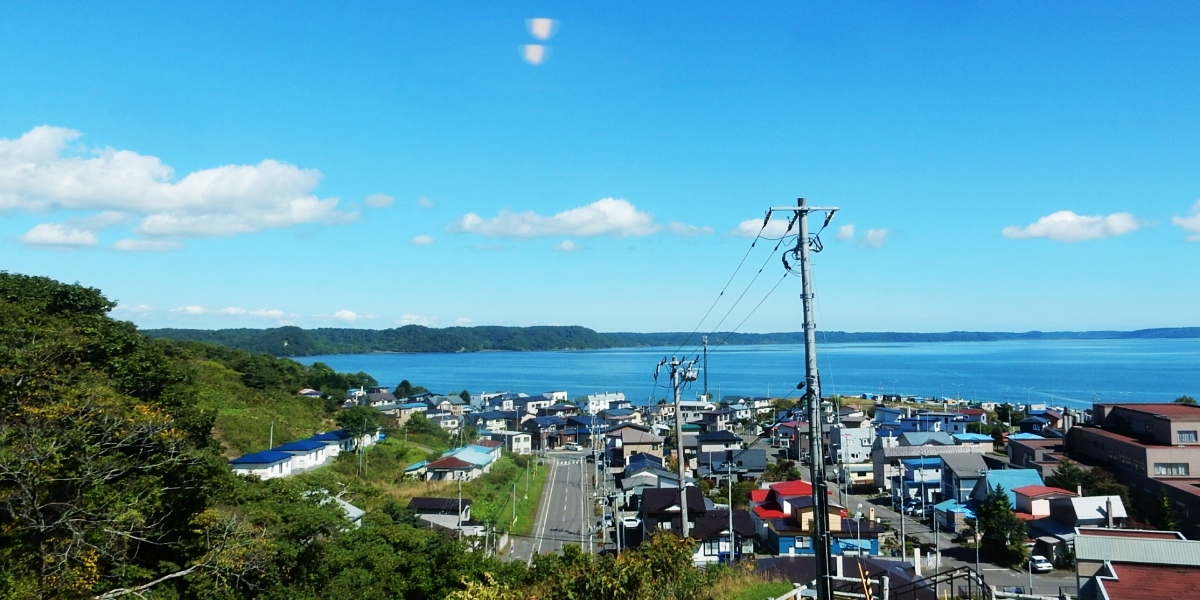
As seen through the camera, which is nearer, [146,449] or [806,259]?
[806,259]

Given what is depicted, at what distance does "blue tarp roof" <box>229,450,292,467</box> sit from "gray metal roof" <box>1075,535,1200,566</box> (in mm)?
14314

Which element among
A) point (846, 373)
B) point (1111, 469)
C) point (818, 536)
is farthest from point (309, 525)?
point (846, 373)

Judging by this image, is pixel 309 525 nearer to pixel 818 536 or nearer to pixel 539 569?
pixel 539 569

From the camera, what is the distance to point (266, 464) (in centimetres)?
1517

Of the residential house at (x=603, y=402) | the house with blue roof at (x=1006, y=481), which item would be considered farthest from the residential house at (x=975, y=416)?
the residential house at (x=603, y=402)

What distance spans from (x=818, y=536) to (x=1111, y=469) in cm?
1726

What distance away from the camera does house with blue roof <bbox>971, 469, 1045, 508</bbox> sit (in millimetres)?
16047

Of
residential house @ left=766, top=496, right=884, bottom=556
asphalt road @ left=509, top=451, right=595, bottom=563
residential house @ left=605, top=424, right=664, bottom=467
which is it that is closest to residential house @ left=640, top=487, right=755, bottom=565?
residential house @ left=766, top=496, right=884, bottom=556

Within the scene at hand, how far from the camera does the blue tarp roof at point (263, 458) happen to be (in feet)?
49.1

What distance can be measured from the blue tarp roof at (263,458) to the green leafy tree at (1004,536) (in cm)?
1416

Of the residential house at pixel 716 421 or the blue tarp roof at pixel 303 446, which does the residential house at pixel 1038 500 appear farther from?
the residential house at pixel 716 421

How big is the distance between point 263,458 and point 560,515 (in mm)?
6612

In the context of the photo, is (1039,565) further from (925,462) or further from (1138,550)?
(925,462)

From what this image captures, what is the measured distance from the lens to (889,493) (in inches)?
770
